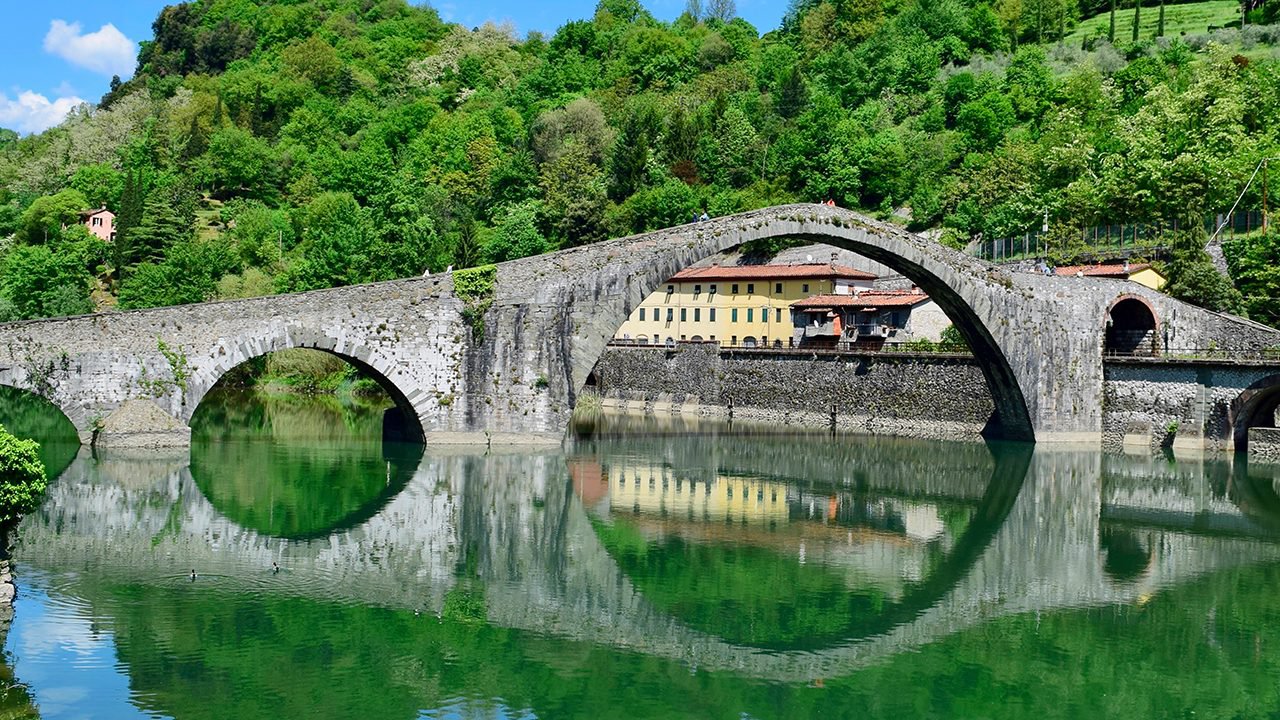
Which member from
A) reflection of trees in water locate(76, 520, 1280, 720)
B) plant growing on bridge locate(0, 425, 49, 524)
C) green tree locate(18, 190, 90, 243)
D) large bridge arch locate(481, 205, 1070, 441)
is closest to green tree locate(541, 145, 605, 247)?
green tree locate(18, 190, 90, 243)

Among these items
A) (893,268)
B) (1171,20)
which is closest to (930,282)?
(893,268)

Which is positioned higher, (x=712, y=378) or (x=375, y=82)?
(x=375, y=82)

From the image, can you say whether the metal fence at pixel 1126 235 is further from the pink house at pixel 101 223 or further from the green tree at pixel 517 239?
the pink house at pixel 101 223

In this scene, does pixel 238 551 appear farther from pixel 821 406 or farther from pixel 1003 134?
pixel 1003 134

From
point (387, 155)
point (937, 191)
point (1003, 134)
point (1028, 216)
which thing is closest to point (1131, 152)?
point (1028, 216)

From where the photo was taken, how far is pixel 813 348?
5531cm

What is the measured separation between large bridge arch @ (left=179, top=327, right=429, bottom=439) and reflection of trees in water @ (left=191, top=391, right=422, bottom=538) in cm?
149

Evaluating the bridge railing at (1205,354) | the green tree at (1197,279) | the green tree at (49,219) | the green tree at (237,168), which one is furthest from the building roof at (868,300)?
the green tree at (237,168)

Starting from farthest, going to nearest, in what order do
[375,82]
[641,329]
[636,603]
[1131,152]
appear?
[375,82] < [641,329] < [1131,152] < [636,603]

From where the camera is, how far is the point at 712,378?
193ft

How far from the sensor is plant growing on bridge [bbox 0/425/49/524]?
1689 centimetres

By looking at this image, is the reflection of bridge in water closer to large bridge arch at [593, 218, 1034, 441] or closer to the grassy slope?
large bridge arch at [593, 218, 1034, 441]

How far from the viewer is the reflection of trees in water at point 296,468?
27000mm

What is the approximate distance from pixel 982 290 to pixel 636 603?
1119 inches
